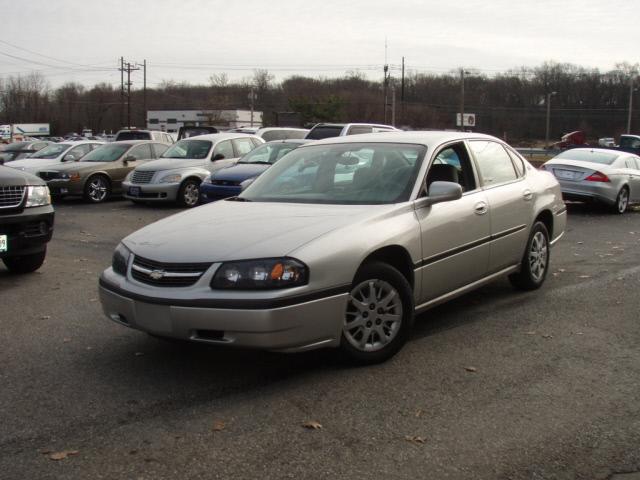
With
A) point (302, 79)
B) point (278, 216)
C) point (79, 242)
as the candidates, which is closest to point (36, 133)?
point (302, 79)

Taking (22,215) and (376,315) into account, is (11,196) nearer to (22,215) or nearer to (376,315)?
(22,215)

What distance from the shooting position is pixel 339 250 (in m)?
4.11

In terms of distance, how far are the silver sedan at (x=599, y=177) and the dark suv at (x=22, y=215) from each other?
35.3 ft

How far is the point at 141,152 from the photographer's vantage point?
17797 millimetres

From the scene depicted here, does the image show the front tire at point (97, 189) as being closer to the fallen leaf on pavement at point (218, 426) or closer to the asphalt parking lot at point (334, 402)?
the asphalt parking lot at point (334, 402)

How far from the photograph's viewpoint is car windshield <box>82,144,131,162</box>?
680 inches

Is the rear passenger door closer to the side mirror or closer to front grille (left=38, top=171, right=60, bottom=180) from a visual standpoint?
the side mirror

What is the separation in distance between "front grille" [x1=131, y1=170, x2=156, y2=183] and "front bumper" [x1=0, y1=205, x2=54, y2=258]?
7.87 meters

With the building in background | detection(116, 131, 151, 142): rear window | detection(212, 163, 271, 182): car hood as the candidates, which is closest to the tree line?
the building in background

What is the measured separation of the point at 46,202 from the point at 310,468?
5.43m

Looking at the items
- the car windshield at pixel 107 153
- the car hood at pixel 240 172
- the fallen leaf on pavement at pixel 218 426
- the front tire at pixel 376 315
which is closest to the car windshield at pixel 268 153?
the car hood at pixel 240 172

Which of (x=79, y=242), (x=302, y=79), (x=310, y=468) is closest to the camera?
(x=310, y=468)

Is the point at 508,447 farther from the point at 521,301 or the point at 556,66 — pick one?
the point at 556,66

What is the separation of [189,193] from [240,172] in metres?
2.38
